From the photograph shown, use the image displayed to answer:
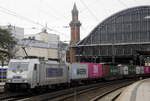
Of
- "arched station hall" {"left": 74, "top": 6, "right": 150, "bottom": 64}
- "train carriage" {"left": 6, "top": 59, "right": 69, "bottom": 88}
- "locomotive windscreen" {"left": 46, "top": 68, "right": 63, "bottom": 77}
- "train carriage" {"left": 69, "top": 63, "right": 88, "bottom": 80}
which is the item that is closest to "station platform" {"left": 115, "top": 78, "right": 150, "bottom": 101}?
"locomotive windscreen" {"left": 46, "top": 68, "right": 63, "bottom": 77}

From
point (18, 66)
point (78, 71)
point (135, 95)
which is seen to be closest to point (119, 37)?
point (78, 71)

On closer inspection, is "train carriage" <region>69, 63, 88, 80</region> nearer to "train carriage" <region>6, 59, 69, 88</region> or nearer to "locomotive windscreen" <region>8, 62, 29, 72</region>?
"train carriage" <region>6, 59, 69, 88</region>

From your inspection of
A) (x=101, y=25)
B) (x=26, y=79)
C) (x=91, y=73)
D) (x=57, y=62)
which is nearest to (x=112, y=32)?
(x=101, y=25)

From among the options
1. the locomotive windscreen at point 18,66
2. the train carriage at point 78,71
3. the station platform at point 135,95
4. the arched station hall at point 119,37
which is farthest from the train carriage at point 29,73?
the arched station hall at point 119,37

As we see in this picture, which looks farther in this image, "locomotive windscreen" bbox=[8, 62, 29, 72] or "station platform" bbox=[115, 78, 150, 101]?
"locomotive windscreen" bbox=[8, 62, 29, 72]


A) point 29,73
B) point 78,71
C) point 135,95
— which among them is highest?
point 29,73

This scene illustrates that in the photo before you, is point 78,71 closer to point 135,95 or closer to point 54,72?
point 54,72

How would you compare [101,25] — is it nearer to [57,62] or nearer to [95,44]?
[95,44]

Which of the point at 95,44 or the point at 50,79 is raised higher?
the point at 95,44

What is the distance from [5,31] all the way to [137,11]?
71.0m

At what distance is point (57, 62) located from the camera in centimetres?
2884

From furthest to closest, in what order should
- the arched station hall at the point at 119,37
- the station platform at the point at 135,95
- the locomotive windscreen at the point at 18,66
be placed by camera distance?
1. the arched station hall at the point at 119,37
2. the locomotive windscreen at the point at 18,66
3. the station platform at the point at 135,95

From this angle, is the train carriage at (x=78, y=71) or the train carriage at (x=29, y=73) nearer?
the train carriage at (x=29, y=73)

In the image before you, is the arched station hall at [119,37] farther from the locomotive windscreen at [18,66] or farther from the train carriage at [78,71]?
the locomotive windscreen at [18,66]
